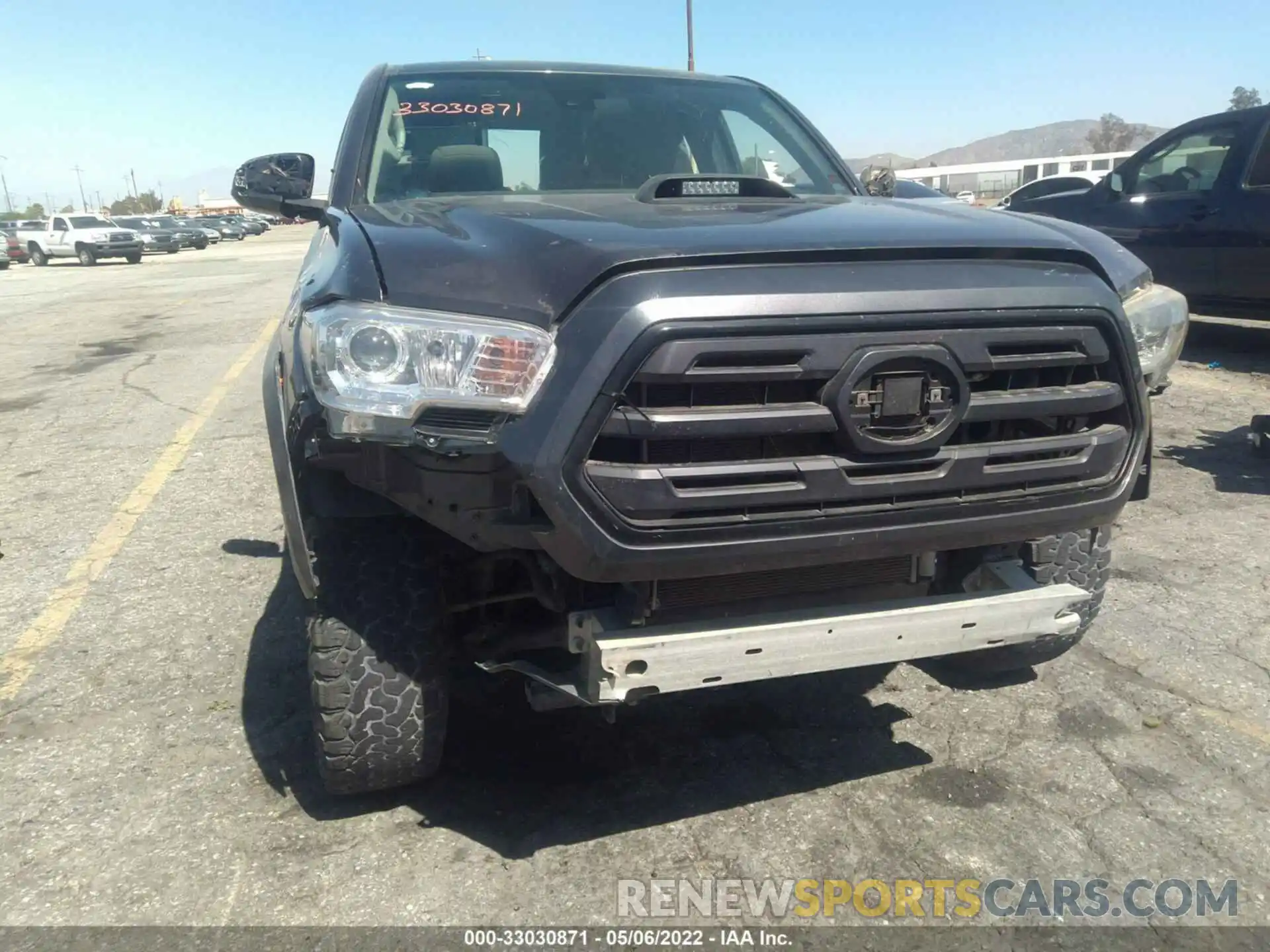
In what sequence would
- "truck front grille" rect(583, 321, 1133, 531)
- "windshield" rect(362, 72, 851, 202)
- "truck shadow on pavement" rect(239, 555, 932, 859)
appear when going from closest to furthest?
"truck front grille" rect(583, 321, 1133, 531)
"truck shadow on pavement" rect(239, 555, 932, 859)
"windshield" rect(362, 72, 851, 202)

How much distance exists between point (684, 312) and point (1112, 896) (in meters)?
1.62

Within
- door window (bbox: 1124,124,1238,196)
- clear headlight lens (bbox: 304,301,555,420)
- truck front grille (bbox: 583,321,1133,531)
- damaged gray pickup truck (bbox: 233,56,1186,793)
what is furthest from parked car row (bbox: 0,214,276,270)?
truck front grille (bbox: 583,321,1133,531)

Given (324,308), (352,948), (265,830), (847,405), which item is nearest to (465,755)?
(265,830)

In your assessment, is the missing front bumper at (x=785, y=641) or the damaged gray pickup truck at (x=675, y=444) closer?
the damaged gray pickup truck at (x=675, y=444)

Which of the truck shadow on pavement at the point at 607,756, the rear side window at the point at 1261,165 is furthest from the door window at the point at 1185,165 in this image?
the truck shadow on pavement at the point at 607,756

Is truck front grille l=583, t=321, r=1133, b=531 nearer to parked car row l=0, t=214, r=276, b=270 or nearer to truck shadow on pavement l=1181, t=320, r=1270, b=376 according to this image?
truck shadow on pavement l=1181, t=320, r=1270, b=376

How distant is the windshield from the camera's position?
3496mm

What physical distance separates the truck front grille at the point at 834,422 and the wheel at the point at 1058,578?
20.4 inches

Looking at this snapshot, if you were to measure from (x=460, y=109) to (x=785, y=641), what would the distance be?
2.34 meters

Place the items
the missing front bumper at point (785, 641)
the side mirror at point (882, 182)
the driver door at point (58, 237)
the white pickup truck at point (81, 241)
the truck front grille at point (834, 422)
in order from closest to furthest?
the truck front grille at point (834, 422)
the missing front bumper at point (785, 641)
the side mirror at point (882, 182)
the white pickup truck at point (81, 241)
the driver door at point (58, 237)

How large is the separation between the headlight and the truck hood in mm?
346

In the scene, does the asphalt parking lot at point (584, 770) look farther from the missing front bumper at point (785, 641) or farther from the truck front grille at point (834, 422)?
the truck front grille at point (834, 422)

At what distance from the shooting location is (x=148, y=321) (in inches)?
599

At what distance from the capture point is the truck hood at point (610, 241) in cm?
219
